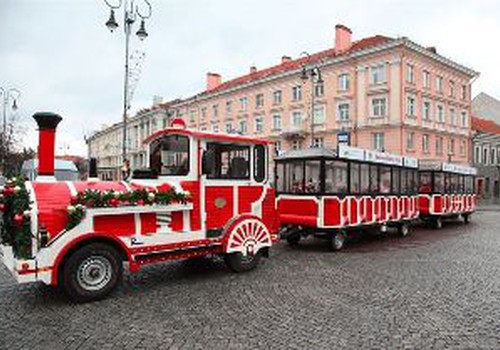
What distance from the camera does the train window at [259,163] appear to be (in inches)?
326

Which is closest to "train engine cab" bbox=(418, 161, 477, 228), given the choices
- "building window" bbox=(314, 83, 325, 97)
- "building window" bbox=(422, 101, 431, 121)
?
"building window" bbox=(422, 101, 431, 121)

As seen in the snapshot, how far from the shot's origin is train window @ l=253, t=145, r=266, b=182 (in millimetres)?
8281

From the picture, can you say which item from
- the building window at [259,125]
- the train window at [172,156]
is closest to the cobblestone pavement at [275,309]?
the train window at [172,156]

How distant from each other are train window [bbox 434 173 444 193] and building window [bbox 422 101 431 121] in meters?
23.4

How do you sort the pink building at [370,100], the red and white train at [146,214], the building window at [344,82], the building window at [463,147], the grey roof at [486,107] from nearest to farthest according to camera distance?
1. the red and white train at [146,214]
2. the pink building at [370,100]
3. the building window at [344,82]
4. the building window at [463,147]
5. the grey roof at [486,107]

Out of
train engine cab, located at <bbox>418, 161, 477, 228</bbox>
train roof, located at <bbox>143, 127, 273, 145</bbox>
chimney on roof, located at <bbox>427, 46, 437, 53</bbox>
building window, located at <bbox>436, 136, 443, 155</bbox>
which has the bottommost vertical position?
train engine cab, located at <bbox>418, 161, 477, 228</bbox>

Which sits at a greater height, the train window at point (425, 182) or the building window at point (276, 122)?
the building window at point (276, 122)

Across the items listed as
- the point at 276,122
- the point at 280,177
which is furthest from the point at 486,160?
the point at 280,177

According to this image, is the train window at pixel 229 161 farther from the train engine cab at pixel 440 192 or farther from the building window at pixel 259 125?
the building window at pixel 259 125

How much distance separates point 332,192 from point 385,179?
3084 mm

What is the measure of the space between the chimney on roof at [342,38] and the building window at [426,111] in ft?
31.3

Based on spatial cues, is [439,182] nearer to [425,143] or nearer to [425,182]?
[425,182]

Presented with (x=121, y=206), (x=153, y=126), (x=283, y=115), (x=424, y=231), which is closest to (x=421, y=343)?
(x=121, y=206)

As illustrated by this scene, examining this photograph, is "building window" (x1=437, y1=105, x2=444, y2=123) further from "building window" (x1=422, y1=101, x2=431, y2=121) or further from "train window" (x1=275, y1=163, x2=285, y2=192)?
"train window" (x1=275, y1=163, x2=285, y2=192)
